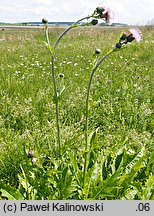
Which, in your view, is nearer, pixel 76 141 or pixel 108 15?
pixel 108 15

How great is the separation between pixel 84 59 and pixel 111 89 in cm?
262

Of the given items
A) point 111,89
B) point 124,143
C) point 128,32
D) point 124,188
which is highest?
point 128,32

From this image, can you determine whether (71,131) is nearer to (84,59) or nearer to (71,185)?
(71,185)

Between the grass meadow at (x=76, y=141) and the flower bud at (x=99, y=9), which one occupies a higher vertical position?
the flower bud at (x=99, y=9)

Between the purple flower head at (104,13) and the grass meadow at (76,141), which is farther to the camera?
the grass meadow at (76,141)

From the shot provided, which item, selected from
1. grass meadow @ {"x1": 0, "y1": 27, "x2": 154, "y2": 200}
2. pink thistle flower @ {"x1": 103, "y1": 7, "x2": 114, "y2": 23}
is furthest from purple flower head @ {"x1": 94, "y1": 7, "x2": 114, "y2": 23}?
grass meadow @ {"x1": 0, "y1": 27, "x2": 154, "y2": 200}

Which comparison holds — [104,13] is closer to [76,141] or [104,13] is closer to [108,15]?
[108,15]

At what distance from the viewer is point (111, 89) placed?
414cm

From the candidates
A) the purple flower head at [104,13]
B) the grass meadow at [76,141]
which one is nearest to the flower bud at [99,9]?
the purple flower head at [104,13]

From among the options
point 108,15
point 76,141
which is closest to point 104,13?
point 108,15

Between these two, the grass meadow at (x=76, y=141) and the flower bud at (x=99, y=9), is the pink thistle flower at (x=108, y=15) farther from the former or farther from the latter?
the grass meadow at (x=76, y=141)

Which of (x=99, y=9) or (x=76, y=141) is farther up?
(x=99, y=9)

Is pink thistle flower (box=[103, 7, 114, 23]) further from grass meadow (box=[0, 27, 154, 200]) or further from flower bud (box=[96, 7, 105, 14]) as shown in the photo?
grass meadow (box=[0, 27, 154, 200])

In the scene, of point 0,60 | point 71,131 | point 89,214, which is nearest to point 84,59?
point 0,60
